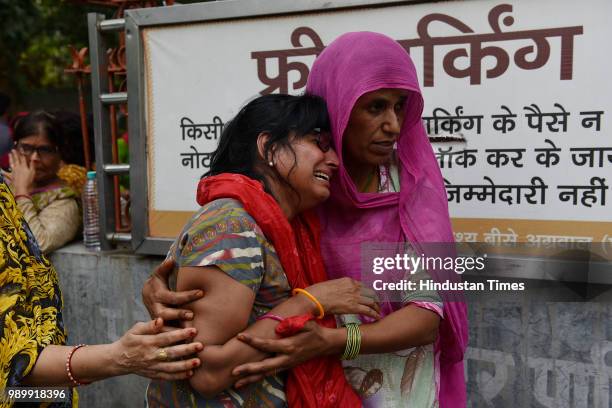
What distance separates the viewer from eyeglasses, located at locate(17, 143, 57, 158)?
10.9ft

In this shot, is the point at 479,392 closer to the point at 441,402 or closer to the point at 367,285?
the point at 441,402

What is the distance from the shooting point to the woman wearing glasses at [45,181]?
3.25 meters

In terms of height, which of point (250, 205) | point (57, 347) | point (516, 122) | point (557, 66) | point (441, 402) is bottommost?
point (441, 402)

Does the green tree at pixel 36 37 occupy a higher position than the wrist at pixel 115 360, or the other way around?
the green tree at pixel 36 37

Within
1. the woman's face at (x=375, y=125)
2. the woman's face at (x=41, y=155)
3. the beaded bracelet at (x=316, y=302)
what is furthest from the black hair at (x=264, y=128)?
the woman's face at (x=41, y=155)

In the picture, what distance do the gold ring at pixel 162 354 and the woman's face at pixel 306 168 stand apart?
0.52 metres

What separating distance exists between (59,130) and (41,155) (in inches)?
7.7

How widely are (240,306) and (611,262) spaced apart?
1.56 metres

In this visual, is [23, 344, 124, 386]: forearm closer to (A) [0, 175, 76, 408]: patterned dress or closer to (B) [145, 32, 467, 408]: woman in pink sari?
(A) [0, 175, 76, 408]: patterned dress

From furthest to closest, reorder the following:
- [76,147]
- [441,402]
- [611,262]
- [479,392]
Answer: [76,147]
[479,392]
[611,262]
[441,402]

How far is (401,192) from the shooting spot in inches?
67.8

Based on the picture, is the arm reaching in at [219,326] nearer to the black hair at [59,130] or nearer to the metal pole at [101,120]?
the metal pole at [101,120]

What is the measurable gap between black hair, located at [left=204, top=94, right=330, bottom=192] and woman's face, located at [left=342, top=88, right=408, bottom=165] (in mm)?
113

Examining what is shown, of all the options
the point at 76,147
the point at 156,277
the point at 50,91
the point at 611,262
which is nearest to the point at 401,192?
the point at 156,277
